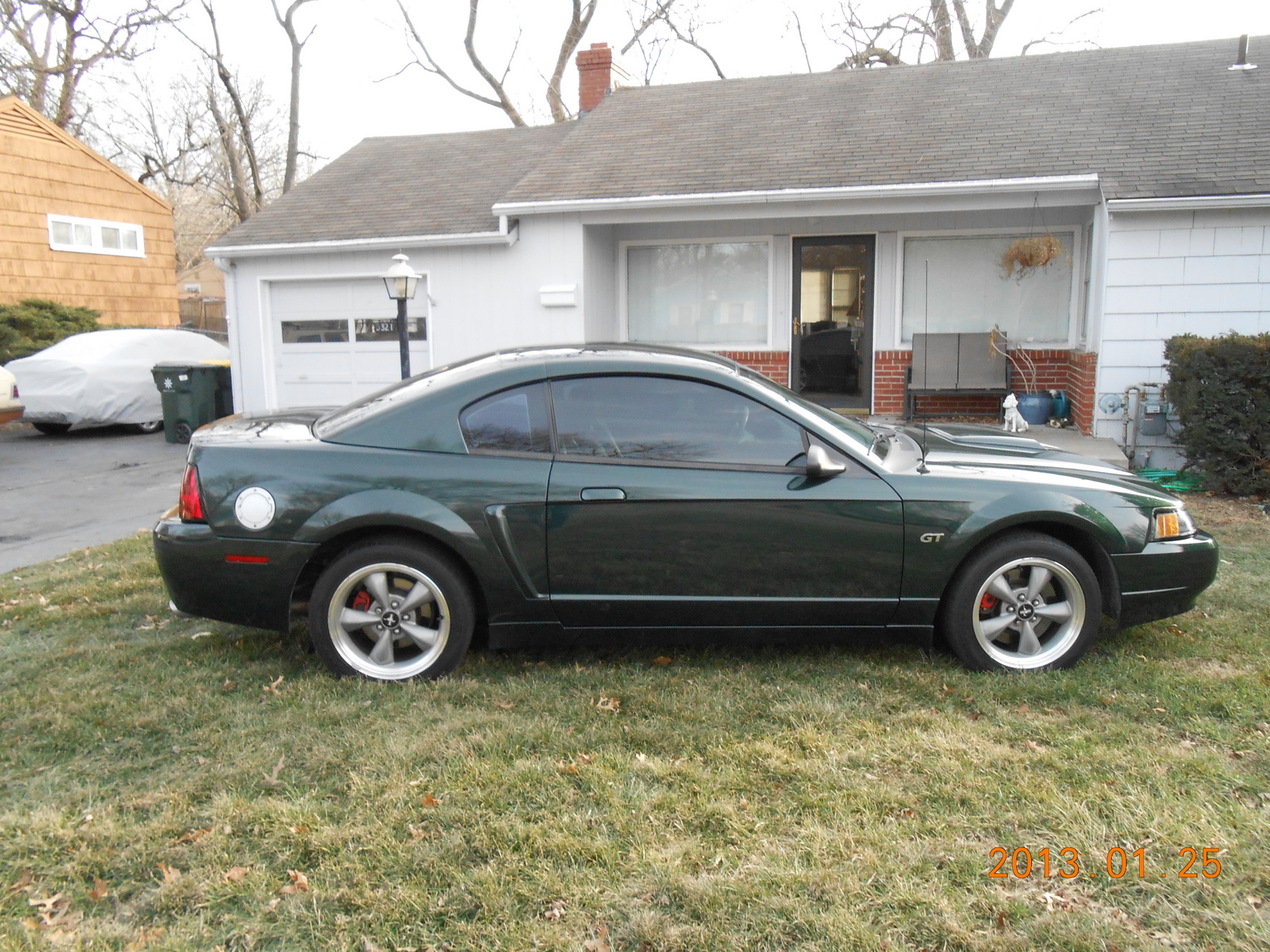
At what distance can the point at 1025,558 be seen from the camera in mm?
4137

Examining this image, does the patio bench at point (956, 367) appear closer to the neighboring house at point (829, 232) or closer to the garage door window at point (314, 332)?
the neighboring house at point (829, 232)

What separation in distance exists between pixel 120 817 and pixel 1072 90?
1274cm

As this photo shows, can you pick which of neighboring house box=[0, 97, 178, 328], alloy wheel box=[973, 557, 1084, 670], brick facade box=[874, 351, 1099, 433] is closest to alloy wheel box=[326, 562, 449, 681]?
alloy wheel box=[973, 557, 1084, 670]

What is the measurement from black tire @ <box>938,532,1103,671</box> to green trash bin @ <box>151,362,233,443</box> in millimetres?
11598

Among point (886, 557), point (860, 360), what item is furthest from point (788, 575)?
point (860, 360)

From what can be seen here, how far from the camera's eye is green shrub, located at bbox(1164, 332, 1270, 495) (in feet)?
25.5

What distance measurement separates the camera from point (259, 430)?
4.48m

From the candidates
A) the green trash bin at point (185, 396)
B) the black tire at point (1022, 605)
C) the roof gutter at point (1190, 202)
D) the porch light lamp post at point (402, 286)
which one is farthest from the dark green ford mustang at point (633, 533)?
the green trash bin at point (185, 396)

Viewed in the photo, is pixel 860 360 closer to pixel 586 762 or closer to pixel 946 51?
pixel 586 762

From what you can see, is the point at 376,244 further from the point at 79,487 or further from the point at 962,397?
the point at 962,397

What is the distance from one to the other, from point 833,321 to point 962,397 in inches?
73.7

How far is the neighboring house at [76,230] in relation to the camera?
18.3 m

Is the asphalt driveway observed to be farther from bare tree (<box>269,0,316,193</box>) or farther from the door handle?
bare tree (<box>269,0,316,193</box>)

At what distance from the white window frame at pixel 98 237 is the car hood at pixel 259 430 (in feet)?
57.6
